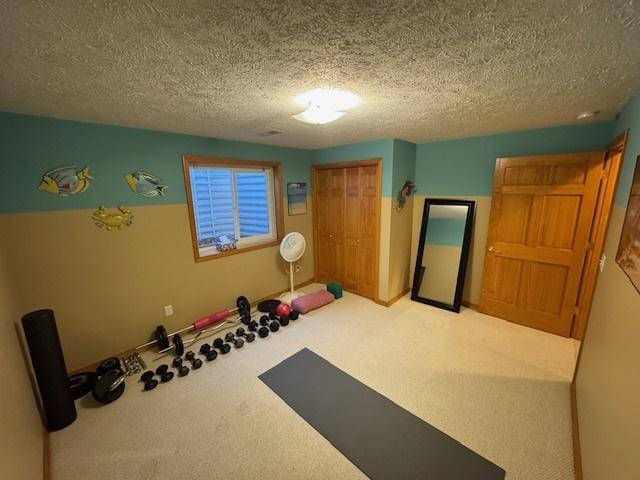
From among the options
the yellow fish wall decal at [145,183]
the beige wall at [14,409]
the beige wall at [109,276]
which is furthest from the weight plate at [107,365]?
the yellow fish wall decal at [145,183]

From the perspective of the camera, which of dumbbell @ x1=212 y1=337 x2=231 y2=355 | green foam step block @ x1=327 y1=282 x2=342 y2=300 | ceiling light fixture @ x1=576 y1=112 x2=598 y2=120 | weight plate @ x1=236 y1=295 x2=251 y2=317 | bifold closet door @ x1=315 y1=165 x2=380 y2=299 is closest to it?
ceiling light fixture @ x1=576 y1=112 x2=598 y2=120

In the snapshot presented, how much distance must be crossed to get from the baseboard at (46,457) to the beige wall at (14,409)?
57 millimetres

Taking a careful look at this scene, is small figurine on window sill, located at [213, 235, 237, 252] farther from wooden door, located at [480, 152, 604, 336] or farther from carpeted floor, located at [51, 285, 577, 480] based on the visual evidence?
wooden door, located at [480, 152, 604, 336]

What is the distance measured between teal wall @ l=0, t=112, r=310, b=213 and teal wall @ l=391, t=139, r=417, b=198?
87.2 inches

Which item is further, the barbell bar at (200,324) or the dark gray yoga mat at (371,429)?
the barbell bar at (200,324)

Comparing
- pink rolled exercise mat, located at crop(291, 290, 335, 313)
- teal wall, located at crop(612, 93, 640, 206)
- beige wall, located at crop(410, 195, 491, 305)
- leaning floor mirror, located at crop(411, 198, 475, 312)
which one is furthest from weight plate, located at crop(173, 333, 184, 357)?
teal wall, located at crop(612, 93, 640, 206)

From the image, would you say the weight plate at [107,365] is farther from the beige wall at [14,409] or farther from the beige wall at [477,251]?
the beige wall at [477,251]

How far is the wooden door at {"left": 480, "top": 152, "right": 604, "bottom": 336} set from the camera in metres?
2.55

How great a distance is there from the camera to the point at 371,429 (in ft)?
5.87

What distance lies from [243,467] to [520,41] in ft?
8.79

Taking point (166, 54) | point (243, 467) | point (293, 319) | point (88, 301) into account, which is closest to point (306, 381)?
point (243, 467)

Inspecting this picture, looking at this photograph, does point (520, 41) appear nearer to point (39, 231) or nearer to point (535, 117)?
point (535, 117)

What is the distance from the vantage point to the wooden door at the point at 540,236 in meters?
2.55

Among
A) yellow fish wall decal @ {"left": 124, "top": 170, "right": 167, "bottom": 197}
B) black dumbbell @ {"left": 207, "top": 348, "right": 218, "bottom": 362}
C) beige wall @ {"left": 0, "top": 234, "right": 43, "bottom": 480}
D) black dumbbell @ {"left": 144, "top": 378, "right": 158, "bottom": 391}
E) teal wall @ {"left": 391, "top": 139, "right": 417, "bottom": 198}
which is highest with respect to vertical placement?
teal wall @ {"left": 391, "top": 139, "right": 417, "bottom": 198}
